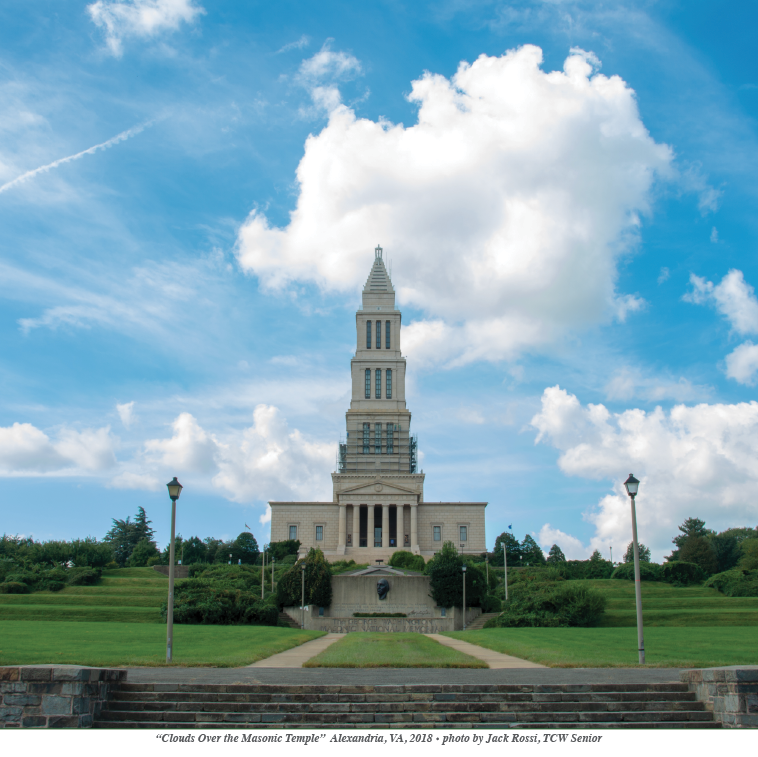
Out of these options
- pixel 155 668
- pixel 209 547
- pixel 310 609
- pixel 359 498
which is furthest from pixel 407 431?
pixel 155 668

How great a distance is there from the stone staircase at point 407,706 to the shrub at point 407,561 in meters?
63.4

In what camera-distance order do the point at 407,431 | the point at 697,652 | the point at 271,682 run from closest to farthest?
the point at 271,682
the point at 697,652
the point at 407,431

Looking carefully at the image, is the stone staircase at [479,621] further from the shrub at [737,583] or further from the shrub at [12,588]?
the shrub at [12,588]

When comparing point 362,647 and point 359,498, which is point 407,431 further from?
point 362,647

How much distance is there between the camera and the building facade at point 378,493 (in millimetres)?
97938

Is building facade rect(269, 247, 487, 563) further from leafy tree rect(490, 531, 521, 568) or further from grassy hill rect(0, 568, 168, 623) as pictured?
grassy hill rect(0, 568, 168, 623)

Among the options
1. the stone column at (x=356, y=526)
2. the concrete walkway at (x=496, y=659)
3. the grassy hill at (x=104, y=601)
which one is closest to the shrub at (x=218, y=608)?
the grassy hill at (x=104, y=601)

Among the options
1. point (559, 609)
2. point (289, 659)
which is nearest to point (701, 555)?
point (559, 609)

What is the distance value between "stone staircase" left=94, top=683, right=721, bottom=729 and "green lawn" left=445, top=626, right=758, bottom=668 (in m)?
6.44

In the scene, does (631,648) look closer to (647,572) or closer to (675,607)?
(675,607)

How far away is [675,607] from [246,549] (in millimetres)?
62866

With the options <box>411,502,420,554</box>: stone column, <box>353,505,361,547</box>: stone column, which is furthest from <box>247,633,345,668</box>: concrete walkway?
<box>353,505,361,547</box>: stone column

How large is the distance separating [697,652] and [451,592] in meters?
30.6

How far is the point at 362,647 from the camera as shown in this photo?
2675 centimetres
